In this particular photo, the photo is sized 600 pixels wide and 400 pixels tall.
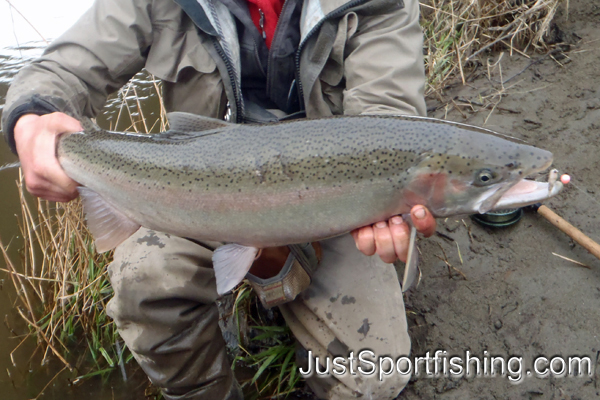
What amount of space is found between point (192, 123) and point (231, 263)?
58 centimetres

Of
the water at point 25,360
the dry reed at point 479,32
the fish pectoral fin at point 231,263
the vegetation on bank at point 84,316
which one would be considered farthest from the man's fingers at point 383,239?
the dry reed at point 479,32

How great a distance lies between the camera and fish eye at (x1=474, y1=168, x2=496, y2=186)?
1673 mm

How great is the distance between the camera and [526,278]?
8.93 ft

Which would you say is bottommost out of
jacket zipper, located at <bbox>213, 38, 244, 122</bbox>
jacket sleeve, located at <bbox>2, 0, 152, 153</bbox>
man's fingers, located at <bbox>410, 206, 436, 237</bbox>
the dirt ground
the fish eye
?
the dirt ground

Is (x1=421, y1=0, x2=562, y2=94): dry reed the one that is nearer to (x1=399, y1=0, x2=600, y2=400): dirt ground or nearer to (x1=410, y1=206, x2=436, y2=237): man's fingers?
(x1=399, y1=0, x2=600, y2=400): dirt ground

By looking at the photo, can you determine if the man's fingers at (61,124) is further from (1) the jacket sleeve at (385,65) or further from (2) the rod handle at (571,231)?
(2) the rod handle at (571,231)

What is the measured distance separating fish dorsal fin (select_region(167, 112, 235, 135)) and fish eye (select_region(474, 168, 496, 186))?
0.94m

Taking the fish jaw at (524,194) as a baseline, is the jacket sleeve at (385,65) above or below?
above

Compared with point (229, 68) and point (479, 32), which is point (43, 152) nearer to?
point (229, 68)

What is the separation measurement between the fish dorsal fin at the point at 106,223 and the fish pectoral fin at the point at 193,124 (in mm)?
466

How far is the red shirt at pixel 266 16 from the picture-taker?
8.33ft

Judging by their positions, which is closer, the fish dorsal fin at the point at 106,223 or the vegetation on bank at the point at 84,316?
the fish dorsal fin at the point at 106,223

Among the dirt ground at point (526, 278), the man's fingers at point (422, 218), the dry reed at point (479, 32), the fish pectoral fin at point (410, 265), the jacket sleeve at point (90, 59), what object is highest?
the jacket sleeve at point (90, 59)

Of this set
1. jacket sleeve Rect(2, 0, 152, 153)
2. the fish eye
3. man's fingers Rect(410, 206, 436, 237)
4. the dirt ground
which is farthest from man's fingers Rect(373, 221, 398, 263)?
jacket sleeve Rect(2, 0, 152, 153)
